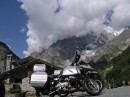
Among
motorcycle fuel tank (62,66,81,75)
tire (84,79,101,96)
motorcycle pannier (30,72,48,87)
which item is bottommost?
tire (84,79,101,96)

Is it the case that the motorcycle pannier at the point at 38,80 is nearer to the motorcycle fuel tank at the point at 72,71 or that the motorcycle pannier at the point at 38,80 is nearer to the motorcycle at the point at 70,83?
the motorcycle at the point at 70,83

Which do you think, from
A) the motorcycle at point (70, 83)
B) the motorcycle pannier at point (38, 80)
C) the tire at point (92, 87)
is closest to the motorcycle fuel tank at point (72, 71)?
the motorcycle at point (70, 83)

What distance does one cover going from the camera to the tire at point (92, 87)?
13828 mm

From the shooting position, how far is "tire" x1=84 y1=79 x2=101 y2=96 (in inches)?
544

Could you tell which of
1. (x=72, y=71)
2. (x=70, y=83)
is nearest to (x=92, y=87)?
(x=70, y=83)

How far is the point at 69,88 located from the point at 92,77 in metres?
1.18

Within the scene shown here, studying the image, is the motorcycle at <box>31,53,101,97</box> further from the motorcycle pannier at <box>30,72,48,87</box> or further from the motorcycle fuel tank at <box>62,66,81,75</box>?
the motorcycle pannier at <box>30,72,48,87</box>

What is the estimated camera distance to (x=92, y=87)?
14.0 metres

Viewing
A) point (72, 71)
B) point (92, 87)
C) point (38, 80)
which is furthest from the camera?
point (92, 87)

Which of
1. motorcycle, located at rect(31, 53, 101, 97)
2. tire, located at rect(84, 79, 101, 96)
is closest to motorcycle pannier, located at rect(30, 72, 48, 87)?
motorcycle, located at rect(31, 53, 101, 97)

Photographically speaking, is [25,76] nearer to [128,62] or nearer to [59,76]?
[59,76]

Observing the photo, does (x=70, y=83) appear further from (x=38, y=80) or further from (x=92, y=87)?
(x=38, y=80)

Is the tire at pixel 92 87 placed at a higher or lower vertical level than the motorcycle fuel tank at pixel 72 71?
lower

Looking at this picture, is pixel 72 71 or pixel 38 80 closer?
pixel 38 80
